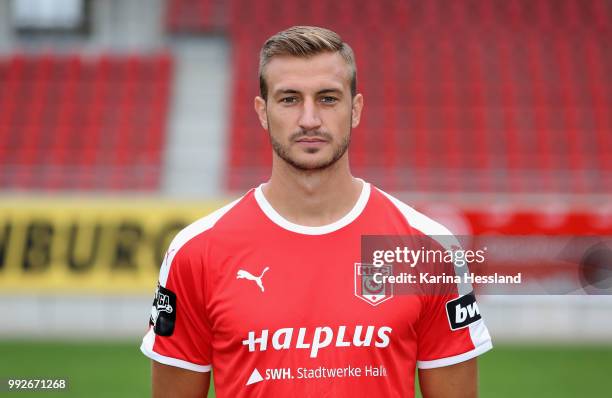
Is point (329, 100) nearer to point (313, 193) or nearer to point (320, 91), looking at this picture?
point (320, 91)

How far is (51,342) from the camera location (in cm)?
940

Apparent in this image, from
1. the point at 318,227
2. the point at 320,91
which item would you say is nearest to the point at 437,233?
the point at 318,227

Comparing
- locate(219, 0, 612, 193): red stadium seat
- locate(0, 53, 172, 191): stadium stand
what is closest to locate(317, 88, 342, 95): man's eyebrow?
locate(219, 0, 612, 193): red stadium seat

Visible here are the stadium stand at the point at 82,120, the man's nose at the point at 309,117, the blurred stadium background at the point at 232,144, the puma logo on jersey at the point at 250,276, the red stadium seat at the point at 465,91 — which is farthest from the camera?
the red stadium seat at the point at 465,91

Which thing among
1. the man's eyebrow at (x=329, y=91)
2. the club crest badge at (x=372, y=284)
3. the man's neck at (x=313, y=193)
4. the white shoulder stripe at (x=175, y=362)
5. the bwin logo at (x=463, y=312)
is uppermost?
the man's eyebrow at (x=329, y=91)

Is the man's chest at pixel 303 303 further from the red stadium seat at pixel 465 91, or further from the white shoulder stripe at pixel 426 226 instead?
the red stadium seat at pixel 465 91

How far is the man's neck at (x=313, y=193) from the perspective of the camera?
2.57m

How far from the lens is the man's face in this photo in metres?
2.47

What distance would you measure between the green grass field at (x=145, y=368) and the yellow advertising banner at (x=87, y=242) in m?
0.72

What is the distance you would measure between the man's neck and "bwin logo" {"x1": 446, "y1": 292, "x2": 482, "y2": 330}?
440mm

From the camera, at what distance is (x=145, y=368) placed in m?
8.16

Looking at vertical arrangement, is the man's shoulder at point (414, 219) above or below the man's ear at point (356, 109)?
below

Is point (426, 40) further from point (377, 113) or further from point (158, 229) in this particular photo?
point (158, 229)

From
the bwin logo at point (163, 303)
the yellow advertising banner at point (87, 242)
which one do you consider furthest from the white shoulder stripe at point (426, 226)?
the yellow advertising banner at point (87, 242)
